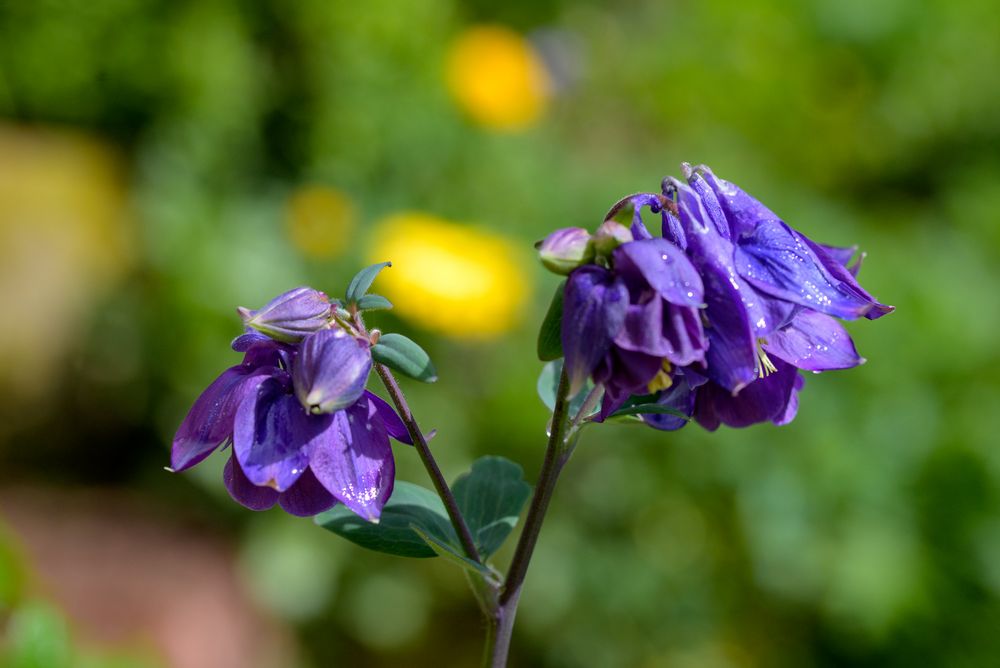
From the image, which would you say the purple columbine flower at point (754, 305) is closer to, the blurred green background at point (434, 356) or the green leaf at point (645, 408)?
the green leaf at point (645, 408)

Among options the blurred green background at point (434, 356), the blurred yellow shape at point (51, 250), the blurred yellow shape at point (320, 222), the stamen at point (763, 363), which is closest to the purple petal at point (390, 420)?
the stamen at point (763, 363)

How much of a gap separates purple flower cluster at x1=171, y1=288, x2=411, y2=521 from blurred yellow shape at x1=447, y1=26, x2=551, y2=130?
3.59 m

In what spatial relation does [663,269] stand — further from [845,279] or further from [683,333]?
[845,279]

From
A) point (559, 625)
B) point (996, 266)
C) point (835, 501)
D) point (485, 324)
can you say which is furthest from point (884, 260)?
point (559, 625)

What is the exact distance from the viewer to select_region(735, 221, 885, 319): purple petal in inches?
36.0

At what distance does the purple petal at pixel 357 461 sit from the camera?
946 millimetres

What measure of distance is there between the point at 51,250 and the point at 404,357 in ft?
11.6

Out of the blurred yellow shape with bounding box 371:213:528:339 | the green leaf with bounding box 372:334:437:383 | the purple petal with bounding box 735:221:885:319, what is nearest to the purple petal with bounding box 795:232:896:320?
the purple petal with bounding box 735:221:885:319

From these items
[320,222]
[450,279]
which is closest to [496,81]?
[320,222]

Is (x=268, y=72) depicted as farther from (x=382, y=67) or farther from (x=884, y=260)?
(x=884, y=260)

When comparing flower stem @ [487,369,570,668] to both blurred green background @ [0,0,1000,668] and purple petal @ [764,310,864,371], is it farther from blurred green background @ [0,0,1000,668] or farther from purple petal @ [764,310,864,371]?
blurred green background @ [0,0,1000,668]

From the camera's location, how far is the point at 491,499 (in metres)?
1.22

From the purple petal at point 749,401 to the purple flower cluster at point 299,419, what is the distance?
287 mm

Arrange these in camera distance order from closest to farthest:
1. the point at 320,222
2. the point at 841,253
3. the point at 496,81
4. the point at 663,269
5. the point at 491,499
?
the point at 663,269 < the point at 841,253 < the point at 491,499 < the point at 320,222 < the point at 496,81
